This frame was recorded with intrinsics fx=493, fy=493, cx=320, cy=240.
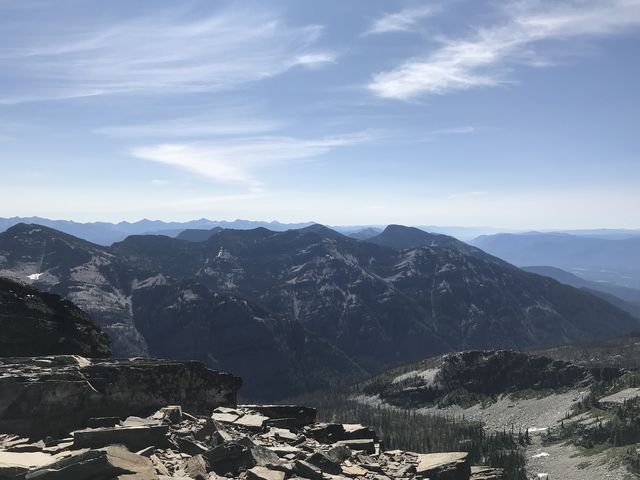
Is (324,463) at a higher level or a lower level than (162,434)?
lower

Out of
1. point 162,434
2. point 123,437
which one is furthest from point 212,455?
point 123,437

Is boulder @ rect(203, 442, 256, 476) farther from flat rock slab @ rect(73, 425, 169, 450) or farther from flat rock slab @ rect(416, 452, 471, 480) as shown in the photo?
flat rock slab @ rect(416, 452, 471, 480)

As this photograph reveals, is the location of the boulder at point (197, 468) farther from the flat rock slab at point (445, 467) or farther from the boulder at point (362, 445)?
the flat rock slab at point (445, 467)

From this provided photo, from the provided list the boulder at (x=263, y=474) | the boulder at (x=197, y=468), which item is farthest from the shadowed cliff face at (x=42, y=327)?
the boulder at (x=263, y=474)

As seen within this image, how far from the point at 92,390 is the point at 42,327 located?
42.8 meters

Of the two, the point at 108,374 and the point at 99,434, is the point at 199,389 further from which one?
the point at 99,434

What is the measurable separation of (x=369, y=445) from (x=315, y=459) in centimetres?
845

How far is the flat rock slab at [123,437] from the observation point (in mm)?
27250

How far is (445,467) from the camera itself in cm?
3244

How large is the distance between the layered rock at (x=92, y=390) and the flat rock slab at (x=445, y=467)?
60.2 ft

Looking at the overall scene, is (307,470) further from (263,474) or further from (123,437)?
(123,437)

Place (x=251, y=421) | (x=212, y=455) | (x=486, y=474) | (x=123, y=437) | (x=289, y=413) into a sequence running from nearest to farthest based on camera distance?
(x=212, y=455)
(x=123, y=437)
(x=486, y=474)
(x=251, y=421)
(x=289, y=413)

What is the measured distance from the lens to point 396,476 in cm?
3066

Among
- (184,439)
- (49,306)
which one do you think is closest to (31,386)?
(184,439)
